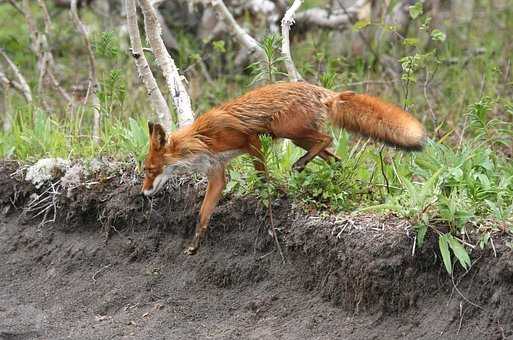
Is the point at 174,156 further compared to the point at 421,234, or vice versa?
the point at 174,156

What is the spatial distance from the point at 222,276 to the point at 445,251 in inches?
62.2

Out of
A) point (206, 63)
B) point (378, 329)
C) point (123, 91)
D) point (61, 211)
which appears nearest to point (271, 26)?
point (206, 63)

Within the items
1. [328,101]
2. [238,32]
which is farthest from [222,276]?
[238,32]

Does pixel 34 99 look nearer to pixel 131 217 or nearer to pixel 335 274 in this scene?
pixel 131 217

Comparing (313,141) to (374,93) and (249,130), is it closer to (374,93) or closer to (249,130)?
(249,130)

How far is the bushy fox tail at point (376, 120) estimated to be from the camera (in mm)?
4957

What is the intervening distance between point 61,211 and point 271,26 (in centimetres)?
410

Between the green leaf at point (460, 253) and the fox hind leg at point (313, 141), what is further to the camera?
the fox hind leg at point (313, 141)

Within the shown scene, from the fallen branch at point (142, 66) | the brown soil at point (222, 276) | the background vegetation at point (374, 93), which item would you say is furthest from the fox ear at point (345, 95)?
the fallen branch at point (142, 66)

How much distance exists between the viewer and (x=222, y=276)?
554cm

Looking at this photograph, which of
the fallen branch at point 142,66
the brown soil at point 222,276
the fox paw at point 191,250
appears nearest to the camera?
the brown soil at point 222,276

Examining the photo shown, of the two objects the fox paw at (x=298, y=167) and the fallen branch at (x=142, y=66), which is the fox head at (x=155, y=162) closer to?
the fox paw at (x=298, y=167)

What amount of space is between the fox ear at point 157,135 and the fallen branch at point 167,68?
3.67 ft

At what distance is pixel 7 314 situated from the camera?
562 centimetres
